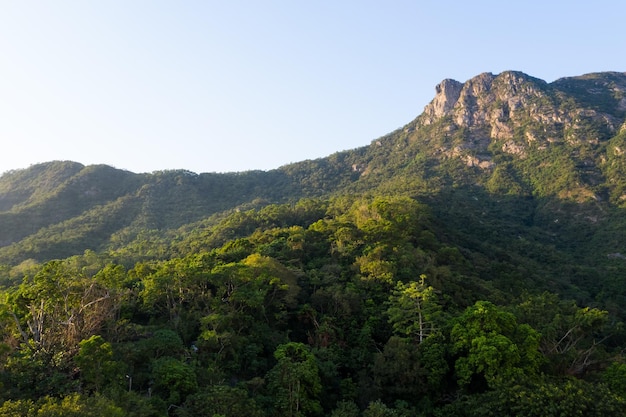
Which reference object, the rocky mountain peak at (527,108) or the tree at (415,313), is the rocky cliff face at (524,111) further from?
the tree at (415,313)

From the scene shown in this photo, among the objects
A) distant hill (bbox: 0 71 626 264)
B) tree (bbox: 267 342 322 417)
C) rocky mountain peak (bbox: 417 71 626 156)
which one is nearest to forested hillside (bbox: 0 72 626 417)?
tree (bbox: 267 342 322 417)

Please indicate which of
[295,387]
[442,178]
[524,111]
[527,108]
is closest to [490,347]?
[295,387]

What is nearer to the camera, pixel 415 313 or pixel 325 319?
pixel 415 313

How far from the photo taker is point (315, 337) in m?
21.4

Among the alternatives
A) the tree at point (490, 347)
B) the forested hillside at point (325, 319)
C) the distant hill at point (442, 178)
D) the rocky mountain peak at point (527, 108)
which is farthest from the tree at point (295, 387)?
the rocky mountain peak at point (527, 108)

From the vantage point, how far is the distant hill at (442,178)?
2682 inches

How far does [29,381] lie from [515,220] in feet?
242

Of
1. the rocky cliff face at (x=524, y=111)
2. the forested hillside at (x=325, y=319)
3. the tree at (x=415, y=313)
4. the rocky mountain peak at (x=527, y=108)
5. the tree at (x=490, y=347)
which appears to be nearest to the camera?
the forested hillside at (x=325, y=319)

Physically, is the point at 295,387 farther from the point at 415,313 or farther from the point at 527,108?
the point at 527,108

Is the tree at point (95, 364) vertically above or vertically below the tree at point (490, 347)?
above

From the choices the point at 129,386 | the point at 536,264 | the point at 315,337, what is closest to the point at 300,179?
the point at 536,264

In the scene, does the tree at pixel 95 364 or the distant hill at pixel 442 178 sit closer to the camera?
the tree at pixel 95 364

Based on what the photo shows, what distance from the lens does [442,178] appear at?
297 feet

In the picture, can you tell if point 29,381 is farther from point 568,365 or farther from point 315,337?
point 568,365
